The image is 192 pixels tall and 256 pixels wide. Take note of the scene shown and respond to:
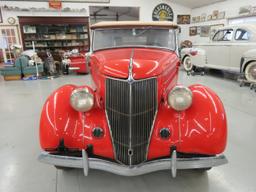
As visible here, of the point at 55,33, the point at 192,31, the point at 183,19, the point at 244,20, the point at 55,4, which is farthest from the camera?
the point at 183,19

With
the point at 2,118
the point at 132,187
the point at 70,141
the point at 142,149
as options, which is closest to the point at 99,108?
Result: the point at 70,141

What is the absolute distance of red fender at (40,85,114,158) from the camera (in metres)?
1.76

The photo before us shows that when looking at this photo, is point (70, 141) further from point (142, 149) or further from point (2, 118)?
point (2, 118)

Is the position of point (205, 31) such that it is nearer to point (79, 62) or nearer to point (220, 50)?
point (220, 50)

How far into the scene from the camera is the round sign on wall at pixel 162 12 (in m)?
12.5

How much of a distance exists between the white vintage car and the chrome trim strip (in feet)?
15.8

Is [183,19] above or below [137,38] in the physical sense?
above

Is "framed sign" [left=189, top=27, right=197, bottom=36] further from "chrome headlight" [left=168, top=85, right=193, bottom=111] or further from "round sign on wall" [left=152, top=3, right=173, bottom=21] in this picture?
"chrome headlight" [left=168, top=85, right=193, bottom=111]

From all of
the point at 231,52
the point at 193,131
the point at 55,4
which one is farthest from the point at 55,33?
the point at 193,131

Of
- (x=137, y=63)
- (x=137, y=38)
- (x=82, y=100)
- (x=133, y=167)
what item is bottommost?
(x=133, y=167)

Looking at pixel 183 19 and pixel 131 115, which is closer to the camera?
pixel 131 115

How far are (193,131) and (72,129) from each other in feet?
3.54

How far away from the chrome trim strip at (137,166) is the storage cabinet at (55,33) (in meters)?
10.5

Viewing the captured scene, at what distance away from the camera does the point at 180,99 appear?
1.71m
